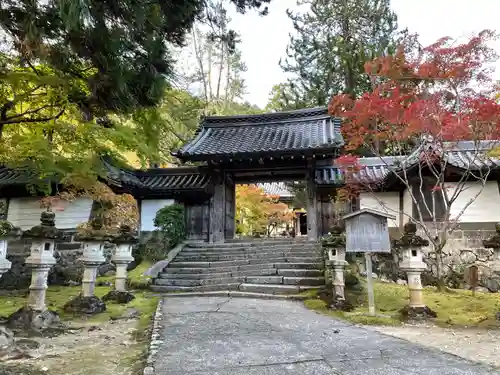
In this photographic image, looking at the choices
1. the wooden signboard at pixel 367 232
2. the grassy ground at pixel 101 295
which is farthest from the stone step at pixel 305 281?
the grassy ground at pixel 101 295

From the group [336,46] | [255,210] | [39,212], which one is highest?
[336,46]

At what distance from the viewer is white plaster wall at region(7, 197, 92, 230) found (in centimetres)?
1227

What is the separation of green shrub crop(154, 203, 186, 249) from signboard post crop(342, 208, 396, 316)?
7.75 metres

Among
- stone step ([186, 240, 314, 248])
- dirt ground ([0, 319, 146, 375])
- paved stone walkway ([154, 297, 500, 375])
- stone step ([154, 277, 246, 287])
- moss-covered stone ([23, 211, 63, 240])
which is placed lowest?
dirt ground ([0, 319, 146, 375])

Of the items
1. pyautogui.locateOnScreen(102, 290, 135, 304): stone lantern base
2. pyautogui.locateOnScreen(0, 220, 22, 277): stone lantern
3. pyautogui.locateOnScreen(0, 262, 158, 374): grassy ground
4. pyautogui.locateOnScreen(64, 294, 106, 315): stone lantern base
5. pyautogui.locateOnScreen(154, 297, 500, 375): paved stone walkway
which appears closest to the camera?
pyautogui.locateOnScreen(154, 297, 500, 375): paved stone walkway

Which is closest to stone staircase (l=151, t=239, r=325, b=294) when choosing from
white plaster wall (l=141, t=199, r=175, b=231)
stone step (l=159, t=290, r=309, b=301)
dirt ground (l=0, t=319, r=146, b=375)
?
stone step (l=159, t=290, r=309, b=301)

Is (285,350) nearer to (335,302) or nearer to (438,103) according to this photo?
(335,302)

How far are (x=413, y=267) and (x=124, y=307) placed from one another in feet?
18.5

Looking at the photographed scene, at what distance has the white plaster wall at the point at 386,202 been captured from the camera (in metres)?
12.3

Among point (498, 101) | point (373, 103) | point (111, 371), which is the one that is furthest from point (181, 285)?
point (498, 101)

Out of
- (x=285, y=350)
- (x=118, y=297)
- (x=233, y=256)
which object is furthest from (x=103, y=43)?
(x=233, y=256)

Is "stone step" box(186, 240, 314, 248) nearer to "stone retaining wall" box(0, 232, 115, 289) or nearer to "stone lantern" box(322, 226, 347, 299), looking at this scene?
"stone retaining wall" box(0, 232, 115, 289)

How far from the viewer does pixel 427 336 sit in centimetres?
479

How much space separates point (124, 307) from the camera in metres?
7.27
